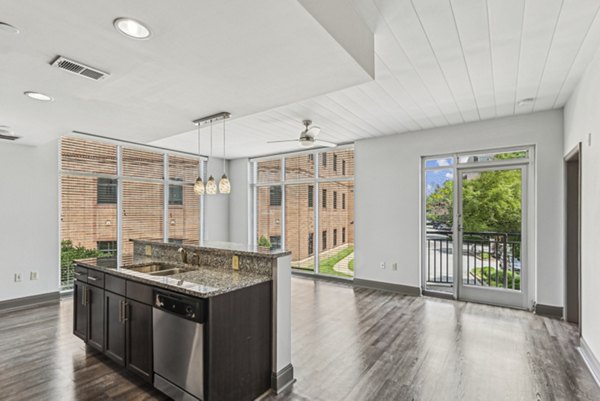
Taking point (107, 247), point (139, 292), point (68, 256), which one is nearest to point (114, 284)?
point (139, 292)

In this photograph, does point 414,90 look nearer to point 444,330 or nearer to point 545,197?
point 545,197

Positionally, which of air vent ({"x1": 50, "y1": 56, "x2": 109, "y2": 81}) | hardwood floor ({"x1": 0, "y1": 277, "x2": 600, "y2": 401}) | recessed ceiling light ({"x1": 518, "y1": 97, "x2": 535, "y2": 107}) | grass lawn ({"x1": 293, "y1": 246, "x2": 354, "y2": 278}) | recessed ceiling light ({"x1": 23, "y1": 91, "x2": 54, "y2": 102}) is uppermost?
recessed ceiling light ({"x1": 518, "y1": 97, "x2": 535, "y2": 107})

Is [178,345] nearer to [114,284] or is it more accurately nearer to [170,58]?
[114,284]

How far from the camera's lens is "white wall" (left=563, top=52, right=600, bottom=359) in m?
2.73

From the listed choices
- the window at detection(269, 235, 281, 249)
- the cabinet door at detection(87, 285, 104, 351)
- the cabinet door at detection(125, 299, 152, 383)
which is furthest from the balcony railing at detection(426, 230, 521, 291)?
the cabinet door at detection(87, 285, 104, 351)

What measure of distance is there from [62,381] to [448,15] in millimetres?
4215

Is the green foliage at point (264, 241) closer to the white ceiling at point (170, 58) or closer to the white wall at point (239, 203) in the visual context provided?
the white wall at point (239, 203)

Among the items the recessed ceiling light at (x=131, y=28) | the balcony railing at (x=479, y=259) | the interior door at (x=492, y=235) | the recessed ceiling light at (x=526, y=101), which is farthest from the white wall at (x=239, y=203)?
the recessed ceiling light at (x=131, y=28)

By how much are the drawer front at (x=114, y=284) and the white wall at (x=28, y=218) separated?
3025 millimetres

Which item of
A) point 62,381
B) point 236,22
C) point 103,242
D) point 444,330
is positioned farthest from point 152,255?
point 444,330

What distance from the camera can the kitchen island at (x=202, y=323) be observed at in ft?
6.93

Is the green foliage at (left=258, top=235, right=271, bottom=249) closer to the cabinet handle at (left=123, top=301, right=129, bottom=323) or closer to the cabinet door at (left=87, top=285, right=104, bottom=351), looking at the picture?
the cabinet door at (left=87, top=285, right=104, bottom=351)

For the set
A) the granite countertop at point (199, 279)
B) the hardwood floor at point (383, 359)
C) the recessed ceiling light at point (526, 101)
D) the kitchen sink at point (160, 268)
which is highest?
the recessed ceiling light at point (526, 101)

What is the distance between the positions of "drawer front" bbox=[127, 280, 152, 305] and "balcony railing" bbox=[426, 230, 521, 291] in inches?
176
